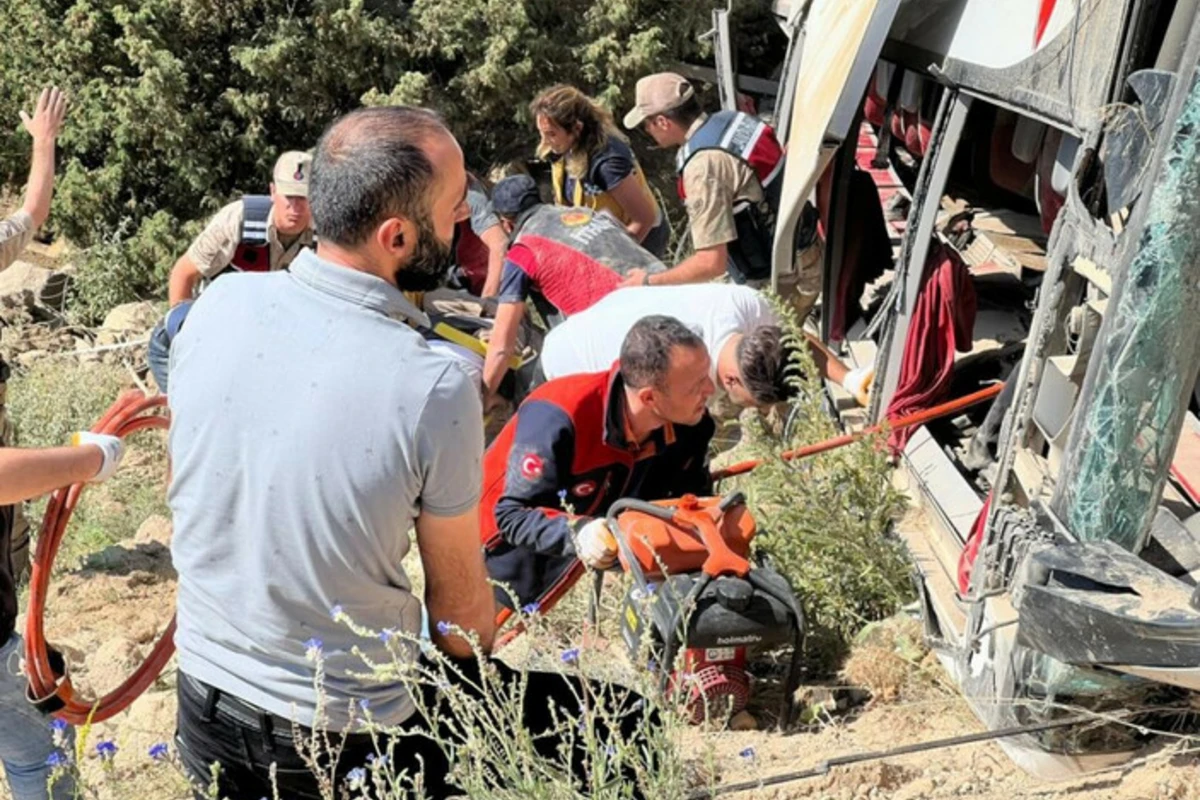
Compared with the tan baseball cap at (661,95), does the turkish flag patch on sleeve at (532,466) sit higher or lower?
lower

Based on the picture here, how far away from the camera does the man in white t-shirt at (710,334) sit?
444 cm

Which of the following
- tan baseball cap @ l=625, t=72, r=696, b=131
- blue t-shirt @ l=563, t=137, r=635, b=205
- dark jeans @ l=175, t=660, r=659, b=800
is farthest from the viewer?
blue t-shirt @ l=563, t=137, r=635, b=205

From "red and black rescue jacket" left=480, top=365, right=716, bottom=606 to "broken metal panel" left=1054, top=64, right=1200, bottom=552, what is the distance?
1.25 m

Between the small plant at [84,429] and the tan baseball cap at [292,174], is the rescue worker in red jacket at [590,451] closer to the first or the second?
the tan baseball cap at [292,174]

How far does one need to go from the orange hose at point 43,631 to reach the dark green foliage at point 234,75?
7.37 m

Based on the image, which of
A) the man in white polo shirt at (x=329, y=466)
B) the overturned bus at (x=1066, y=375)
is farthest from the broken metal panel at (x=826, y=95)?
the man in white polo shirt at (x=329, y=466)

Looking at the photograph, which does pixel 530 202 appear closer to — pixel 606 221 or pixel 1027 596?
pixel 606 221

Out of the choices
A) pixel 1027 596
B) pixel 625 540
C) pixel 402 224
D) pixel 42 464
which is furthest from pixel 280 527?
pixel 1027 596

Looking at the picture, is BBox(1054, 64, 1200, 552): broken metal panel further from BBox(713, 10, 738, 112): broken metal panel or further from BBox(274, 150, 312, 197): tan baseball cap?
BBox(713, 10, 738, 112): broken metal panel

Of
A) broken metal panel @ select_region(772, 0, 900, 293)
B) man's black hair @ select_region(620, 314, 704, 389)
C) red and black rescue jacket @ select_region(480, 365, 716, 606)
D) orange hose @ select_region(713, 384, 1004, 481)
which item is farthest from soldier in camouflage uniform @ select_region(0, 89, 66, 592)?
broken metal panel @ select_region(772, 0, 900, 293)

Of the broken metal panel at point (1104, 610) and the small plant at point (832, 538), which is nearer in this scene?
the broken metal panel at point (1104, 610)

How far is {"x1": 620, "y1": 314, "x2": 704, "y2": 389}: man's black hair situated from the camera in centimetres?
374

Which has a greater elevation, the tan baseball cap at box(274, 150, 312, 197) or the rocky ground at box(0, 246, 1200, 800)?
the tan baseball cap at box(274, 150, 312, 197)

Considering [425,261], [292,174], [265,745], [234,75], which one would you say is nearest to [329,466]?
[425,261]
